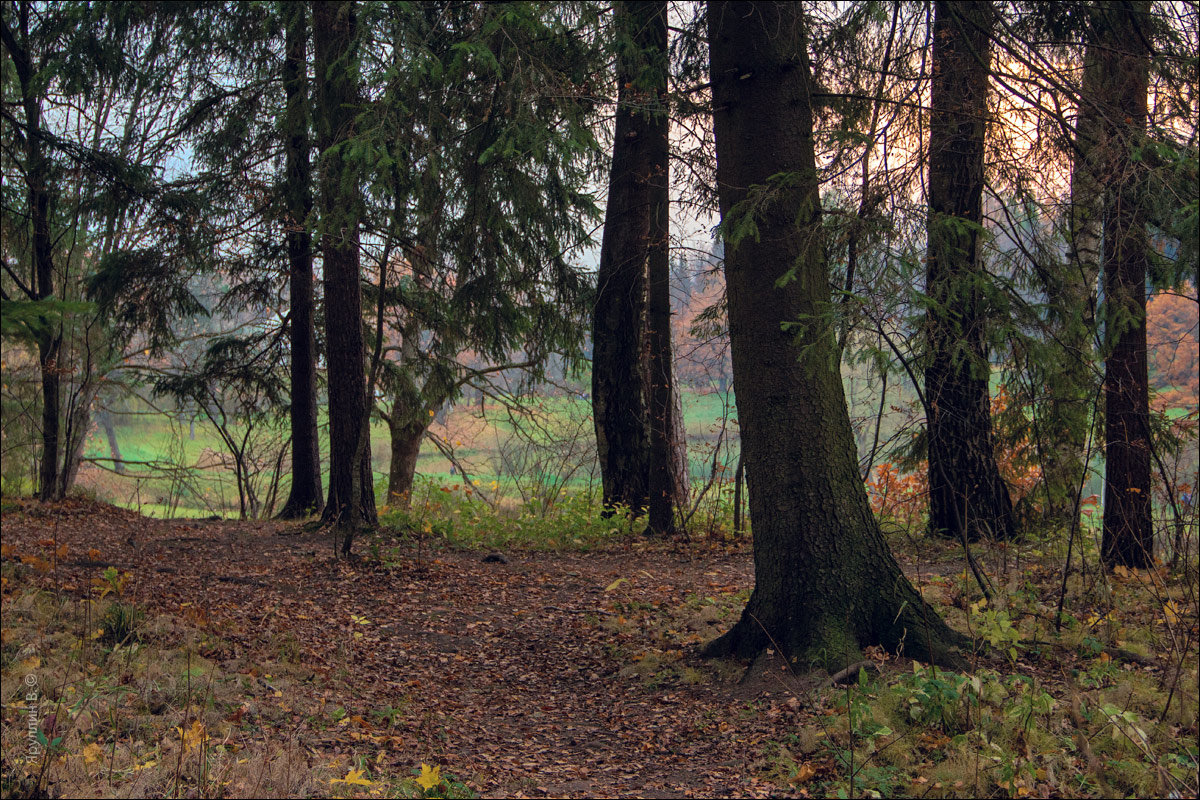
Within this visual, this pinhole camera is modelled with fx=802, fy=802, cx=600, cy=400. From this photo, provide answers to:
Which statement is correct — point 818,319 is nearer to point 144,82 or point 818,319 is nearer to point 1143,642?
point 1143,642

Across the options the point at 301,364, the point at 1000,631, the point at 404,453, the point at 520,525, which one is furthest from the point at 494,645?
the point at 404,453

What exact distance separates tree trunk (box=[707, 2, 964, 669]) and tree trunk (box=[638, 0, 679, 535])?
12.1 feet

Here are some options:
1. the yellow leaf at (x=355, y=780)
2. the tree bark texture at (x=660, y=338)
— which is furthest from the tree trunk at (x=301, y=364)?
the yellow leaf at (x=355, y=780)

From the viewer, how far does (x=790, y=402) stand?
4.64 meters

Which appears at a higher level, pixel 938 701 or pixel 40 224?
pixel 40 224

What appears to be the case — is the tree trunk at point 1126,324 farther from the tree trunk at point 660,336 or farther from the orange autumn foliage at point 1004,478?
the tree trunk at point 660,336

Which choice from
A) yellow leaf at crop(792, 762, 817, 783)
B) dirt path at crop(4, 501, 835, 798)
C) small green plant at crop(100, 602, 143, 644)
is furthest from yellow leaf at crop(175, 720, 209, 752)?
yellow leaf at crop(792, 762, 817, 783)

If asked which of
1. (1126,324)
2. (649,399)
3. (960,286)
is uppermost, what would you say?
(960,286)

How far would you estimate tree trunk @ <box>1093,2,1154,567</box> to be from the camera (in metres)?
4.88

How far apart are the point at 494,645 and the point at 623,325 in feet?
17.5

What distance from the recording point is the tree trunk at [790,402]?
448 cm

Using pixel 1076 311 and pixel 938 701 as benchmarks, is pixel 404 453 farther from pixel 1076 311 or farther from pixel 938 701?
pixel 938 701

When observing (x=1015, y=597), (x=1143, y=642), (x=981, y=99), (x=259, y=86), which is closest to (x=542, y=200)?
(x=981, y=99)

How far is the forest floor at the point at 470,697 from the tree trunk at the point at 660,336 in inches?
83.5
